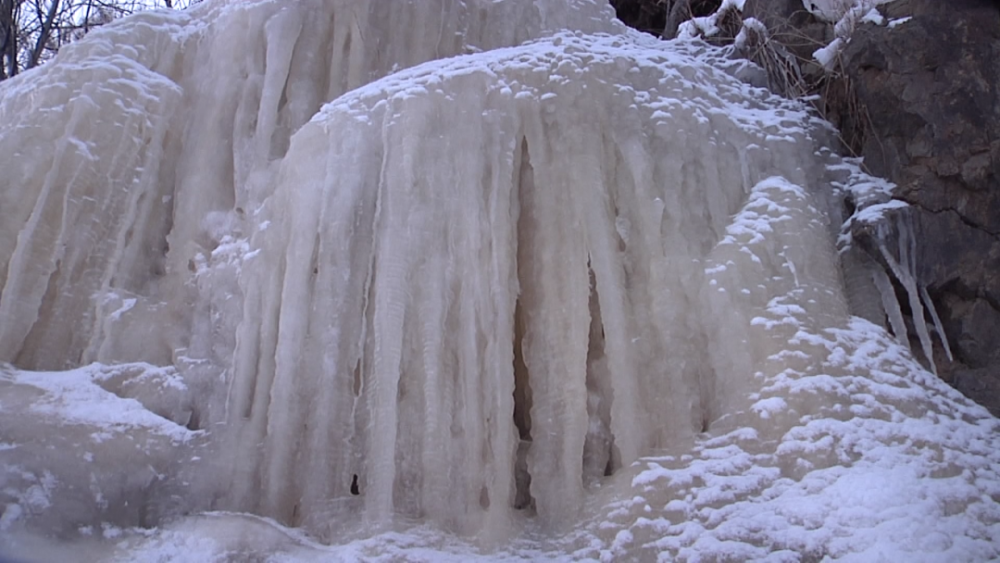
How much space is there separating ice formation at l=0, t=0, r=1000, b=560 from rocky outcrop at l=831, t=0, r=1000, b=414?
23cm

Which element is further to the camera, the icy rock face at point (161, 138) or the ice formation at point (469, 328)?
the icy rock face at point (161, 138)

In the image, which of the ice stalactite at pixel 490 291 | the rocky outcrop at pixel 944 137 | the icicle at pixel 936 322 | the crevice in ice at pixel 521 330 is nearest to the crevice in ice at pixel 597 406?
the ice stalactite at pixel 490 291

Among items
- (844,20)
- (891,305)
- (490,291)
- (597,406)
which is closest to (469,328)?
(490,291)

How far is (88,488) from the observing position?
467 cm

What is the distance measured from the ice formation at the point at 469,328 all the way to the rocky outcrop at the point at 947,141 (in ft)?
0.75

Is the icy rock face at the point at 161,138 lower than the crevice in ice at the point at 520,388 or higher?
higher

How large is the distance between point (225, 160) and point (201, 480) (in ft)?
7.31

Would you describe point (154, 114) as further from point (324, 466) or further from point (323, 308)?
point (324, 466)

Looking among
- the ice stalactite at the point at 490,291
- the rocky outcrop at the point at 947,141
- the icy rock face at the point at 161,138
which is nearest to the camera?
the ice stalactite at the point at 490,291

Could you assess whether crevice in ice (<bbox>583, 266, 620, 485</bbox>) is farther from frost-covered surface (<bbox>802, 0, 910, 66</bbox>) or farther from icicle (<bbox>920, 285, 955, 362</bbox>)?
frost-covered surface (<bbox>802, 0, 910, 66</bbox>)

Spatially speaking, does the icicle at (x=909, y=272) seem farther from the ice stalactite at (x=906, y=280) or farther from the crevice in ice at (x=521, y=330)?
the crevice in ice at (x=521, y=330)

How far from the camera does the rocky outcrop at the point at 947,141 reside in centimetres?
518

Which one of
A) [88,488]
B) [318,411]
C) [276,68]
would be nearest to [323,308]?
[318,411]

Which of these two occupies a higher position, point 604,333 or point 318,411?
point 604,333
